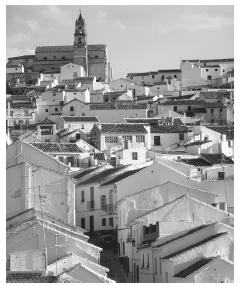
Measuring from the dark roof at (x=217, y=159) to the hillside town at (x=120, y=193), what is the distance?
0.17ft

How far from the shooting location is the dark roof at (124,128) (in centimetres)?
2565

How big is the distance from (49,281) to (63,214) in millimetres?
4548

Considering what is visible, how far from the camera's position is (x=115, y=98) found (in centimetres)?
3475

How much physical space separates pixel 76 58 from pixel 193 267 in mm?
35473

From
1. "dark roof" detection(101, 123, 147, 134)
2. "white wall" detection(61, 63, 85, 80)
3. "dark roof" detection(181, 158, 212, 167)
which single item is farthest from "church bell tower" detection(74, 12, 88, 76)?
"dark roof" detection(181, 158, 212, 167)

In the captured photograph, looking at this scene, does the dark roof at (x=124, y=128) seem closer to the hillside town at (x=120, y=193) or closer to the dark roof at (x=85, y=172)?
the hillside town at (x=120, y=193)

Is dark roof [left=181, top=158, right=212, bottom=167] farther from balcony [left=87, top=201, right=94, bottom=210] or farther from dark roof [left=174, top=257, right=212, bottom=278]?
dark roof [left=174, top=257, right=212, bottom=278]

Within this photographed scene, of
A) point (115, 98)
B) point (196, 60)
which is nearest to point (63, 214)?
point (115, 98)

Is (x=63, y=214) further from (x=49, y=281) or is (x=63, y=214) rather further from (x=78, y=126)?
(x=78, y=126)

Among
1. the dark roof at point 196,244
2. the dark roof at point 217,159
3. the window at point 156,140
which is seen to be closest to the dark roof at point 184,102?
the window at point 156,140

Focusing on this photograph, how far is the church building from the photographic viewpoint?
4666cm

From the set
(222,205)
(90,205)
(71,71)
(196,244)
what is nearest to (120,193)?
(90,205)

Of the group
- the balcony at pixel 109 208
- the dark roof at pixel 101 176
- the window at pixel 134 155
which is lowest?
the balcony at pixel 109 208

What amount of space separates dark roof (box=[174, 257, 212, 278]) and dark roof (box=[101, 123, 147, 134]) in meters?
13.0
